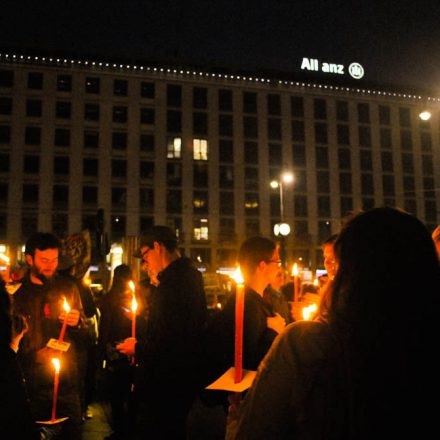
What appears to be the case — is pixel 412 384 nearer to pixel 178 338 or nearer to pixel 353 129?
pixel 178 338

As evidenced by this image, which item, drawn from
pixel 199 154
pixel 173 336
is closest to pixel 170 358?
pixel 173 336

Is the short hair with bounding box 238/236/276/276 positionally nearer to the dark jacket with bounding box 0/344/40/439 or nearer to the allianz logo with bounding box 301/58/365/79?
the dark jacket with bounding box 0/344/40/439

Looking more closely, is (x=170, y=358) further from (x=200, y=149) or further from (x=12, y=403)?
(x=200, y=149)

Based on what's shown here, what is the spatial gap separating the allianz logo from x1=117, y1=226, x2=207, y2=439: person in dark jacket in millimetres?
52969

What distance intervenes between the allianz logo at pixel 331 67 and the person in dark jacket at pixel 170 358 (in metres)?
53.0

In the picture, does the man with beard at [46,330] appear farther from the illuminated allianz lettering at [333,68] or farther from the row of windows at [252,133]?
the illuminated allianz lettering at [333,68]

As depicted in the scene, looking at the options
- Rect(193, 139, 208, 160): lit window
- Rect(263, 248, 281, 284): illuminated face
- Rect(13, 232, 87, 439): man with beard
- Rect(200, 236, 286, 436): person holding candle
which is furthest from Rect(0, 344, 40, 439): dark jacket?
Rect(193, 139, 208, 160): lit window

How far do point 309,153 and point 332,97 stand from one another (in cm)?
740

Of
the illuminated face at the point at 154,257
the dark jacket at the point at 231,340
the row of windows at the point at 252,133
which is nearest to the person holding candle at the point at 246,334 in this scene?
the dark jacket at the point at 231,340

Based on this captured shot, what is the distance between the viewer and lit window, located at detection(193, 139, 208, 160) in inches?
1930

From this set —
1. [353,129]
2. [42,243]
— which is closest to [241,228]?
[353,129]

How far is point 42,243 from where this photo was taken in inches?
148

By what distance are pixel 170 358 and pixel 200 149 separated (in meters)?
46.9

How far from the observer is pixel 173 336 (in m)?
3.32
